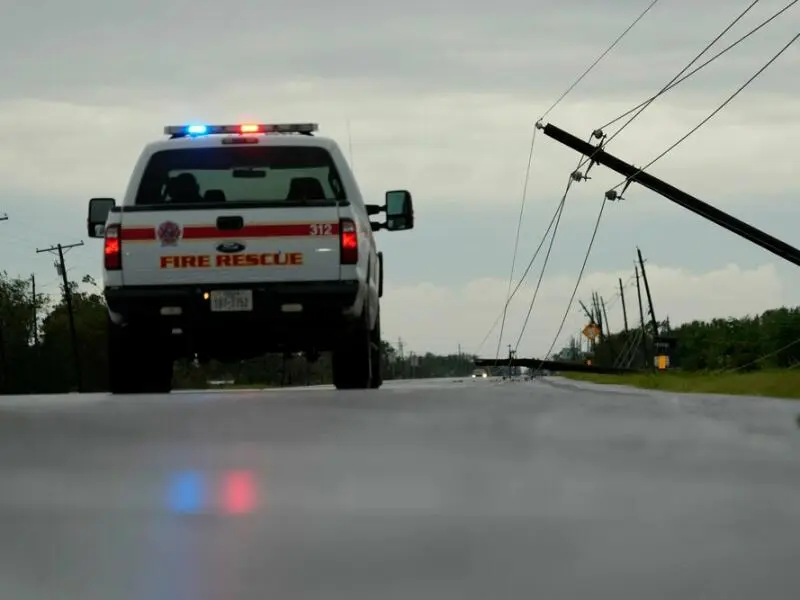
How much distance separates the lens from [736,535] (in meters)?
4.16

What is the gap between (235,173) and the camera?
1410 centimetres

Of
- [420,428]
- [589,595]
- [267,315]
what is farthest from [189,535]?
[267,315]

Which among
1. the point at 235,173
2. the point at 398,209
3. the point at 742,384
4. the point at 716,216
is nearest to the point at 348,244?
the point at 235,173

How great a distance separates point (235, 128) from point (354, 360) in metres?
2.45

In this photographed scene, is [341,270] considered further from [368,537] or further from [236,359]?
[368,537]

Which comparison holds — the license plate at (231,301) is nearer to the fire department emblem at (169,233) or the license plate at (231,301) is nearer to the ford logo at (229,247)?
the ford logo at (229,247)

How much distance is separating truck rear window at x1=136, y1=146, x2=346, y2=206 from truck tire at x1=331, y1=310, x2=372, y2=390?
4.20 feet

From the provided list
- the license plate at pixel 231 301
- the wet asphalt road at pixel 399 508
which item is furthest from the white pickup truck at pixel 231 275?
the wet asphalt road at pixel 399 508

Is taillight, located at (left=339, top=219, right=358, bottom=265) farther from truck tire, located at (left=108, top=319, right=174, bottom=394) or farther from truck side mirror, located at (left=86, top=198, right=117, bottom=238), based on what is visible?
truck side mirror, located at (left=86, top=198, right=117, bottom=238)

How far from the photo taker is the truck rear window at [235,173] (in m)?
13.8

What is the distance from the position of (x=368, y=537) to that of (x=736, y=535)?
3.26ft

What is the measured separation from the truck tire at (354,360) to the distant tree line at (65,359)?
84.8 m

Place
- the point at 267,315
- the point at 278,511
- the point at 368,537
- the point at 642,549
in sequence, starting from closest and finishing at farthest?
A: the point at 642,549 < the point at 368,537 < the point at 278,511 < the point at 267,315

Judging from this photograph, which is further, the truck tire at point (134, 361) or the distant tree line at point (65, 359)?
the distant tree line at point (65, 359)
